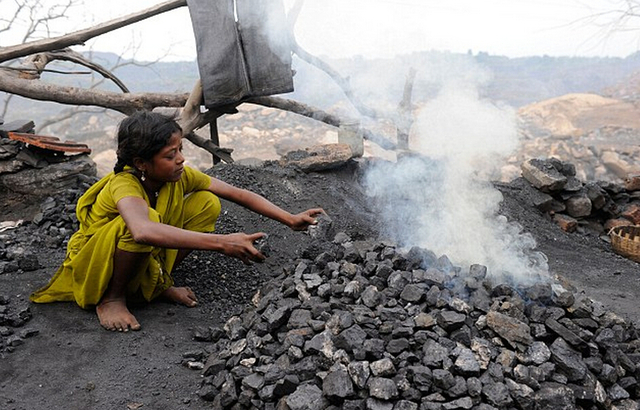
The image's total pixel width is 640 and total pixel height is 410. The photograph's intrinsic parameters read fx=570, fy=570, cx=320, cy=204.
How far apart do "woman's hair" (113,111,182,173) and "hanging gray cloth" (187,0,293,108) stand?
2.06 metres

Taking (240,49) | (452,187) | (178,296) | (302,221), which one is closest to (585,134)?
(452,187)

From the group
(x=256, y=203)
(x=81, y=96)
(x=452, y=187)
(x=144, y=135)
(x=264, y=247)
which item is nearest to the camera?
(x=144, y=135)

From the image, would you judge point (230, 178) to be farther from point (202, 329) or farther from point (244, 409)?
point (244, 409)

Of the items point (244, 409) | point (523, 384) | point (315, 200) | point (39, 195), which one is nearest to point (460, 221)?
point (315, 200)

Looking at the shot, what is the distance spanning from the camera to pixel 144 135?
2.97m

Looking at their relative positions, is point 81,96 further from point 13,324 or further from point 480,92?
point 480,92

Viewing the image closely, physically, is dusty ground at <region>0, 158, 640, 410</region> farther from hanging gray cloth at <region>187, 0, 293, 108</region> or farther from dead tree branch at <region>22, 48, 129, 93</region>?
dead tree branch at <region>22, 48, 129, 93</region>

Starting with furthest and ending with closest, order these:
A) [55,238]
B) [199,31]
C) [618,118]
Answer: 1. [618,118]
2. [199,31]
3. [55,238]

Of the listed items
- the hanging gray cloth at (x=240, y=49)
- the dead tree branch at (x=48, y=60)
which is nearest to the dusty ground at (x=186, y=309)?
the hanging gray cloth at (x=240, y=49)

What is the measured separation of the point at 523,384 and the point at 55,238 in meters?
3.65

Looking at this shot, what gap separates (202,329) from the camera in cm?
323

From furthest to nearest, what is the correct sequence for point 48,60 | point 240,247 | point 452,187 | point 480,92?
point 480,92 < point 48,60 < point 452,187 < point 240,247

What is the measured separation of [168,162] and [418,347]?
159cm

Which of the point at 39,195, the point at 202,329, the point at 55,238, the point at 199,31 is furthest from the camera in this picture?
the point at 39,195
